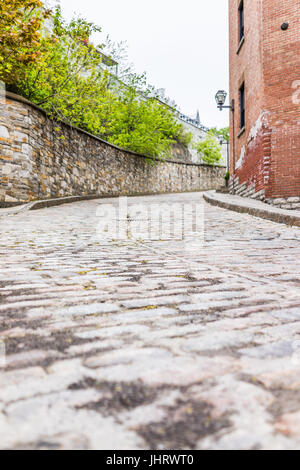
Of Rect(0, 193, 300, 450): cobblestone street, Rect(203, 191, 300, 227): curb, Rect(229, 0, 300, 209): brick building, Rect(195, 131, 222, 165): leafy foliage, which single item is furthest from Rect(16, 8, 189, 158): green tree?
Rect(195, 131, 222, 165): leafy foliage

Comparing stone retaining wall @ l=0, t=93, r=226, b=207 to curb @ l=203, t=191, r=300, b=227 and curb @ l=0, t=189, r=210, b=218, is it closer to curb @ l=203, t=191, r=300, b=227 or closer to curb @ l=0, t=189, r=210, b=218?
curb @ l=0, t=189, r=210, b=218

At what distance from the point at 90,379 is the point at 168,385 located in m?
0.23

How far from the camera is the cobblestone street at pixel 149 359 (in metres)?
0.88

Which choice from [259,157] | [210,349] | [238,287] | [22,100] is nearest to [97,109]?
[22,100]

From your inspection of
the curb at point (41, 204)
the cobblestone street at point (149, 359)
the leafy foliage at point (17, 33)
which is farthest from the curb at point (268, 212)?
the leafy foliage at point (17, 33)

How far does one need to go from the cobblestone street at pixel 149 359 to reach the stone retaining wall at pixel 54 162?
883 centimetres

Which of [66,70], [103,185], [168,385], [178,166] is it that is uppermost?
[66,70]

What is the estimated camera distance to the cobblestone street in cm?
88

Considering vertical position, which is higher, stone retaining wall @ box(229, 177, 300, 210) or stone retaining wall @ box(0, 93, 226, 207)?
stone retaining wall @ box(0, 93, 226, 207)

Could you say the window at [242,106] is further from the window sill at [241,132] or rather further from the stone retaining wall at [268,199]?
the stone retaining wall at [268,199]

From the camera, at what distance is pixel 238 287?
241 centimetres

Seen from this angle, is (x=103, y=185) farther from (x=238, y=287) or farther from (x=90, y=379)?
(x=90, y=379)

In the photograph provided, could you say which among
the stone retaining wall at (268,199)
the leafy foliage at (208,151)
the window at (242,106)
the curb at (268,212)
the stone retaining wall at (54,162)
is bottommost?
the curb at (268,212)

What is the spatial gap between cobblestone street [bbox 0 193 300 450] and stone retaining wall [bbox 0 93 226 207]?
883 cm
